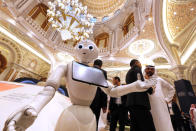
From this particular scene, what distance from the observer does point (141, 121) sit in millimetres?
1247

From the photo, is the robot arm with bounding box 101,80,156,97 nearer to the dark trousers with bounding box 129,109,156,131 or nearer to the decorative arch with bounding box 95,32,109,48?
the dark trousers with bounding box 129,109,156,131

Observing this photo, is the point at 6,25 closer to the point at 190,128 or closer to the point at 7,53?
the point at 7,53

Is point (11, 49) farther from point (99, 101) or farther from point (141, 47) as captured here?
point (141, 47)

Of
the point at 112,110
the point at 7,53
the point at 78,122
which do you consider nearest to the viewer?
the point at 78,122

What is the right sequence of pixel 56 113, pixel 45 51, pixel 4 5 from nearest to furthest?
pixel 56 113, pixel 4 5, pixel 45 51

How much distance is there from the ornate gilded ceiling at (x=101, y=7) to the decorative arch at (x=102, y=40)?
10.1 ft

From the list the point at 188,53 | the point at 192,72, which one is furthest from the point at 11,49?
the point at 192,72

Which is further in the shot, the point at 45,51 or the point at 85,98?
the point at 45,51

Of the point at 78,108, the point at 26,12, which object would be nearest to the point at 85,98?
the point at 78,108

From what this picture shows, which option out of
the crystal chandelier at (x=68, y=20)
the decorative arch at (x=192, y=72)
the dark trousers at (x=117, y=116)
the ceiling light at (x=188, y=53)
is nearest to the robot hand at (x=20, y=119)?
the dark trousers at (x=117, y=116)

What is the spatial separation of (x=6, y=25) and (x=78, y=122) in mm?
8444

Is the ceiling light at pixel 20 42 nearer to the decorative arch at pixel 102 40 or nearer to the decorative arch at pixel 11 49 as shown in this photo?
the decorative arch at pixel 11 49

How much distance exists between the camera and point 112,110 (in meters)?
2.41

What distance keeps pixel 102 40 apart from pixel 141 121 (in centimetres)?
996
